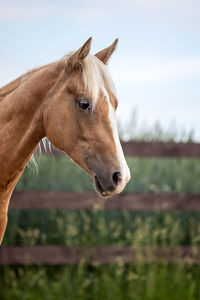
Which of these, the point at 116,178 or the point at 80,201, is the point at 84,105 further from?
the point at 80,201

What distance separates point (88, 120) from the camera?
205 cm

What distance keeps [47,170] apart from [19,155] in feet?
10.6

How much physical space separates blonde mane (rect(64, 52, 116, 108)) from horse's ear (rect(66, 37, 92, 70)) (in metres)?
0.03

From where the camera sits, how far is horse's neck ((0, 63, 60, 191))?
7.18 ft

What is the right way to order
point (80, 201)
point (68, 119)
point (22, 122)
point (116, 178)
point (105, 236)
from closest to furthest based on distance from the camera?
point (116, 178)
point (68, 119)
point (22, 122)
point (80, 201)
point (105, 236)

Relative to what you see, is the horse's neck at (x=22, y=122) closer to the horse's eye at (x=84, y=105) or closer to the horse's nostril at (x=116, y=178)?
the horse's eye at (x=84, y=105)

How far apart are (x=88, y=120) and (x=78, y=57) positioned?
32 centimetres

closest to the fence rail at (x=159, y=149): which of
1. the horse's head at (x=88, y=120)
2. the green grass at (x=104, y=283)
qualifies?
the green grass at (x=104, y=283)

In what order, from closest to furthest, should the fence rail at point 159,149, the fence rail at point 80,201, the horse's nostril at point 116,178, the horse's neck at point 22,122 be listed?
the horse's nostril at point 116,178 → the horse's neck at point 22,122 → the fence rail at point 80,201 → the fence rail at point 159,149

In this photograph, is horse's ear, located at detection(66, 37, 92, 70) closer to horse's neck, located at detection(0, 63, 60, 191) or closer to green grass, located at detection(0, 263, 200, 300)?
horse's neck, located at detection(0, 63, 60, 191)

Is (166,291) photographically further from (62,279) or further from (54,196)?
(54,196)

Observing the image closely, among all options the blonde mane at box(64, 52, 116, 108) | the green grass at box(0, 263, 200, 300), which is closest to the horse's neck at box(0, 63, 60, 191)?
the blonde mane at box(64, 52, 116, 108)

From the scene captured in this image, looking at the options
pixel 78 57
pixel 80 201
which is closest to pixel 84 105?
pixel 78 57

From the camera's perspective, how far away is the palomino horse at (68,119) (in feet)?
6.61
